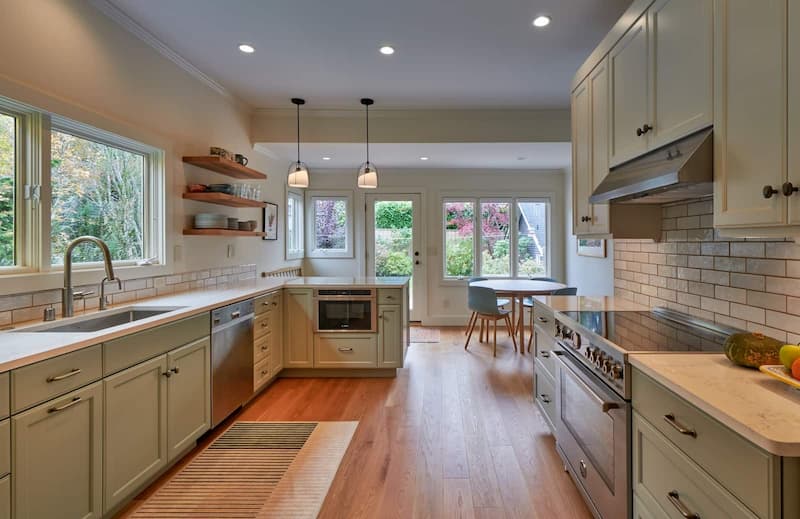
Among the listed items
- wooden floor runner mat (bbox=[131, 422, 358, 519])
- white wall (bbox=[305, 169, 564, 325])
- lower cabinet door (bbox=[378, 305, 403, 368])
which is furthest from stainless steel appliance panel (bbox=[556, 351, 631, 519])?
white wall (bbox=[305, 169, 564, 325])

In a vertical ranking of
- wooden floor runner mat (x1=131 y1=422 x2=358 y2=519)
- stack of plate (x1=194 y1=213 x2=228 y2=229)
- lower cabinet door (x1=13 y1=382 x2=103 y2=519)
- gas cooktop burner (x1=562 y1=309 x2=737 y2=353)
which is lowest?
wooden floor runner mat (x1=131 y1=422 x2=358 y2=519)

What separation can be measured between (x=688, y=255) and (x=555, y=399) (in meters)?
1.02

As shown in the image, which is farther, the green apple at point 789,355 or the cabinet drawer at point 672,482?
the green apple at point 789,355

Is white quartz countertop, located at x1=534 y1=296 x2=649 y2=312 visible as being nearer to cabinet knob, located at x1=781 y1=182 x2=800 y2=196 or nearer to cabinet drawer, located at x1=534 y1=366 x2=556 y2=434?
cabinet drawer, located at x1=534 y1=366 x2=556 y2=434

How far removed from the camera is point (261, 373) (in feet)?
10.4

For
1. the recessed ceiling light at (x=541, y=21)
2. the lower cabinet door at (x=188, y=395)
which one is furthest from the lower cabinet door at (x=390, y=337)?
the recessed ceiling light at (x=541, y=21)

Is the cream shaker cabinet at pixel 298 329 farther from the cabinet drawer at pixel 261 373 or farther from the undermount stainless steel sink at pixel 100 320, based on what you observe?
the undermount stainless steel sink at pixel 100 320

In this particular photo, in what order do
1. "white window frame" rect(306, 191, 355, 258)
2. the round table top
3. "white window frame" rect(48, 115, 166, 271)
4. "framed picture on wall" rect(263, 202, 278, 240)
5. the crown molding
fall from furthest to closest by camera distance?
"white window frame" rect(306, 191, 355, 258) → "framed picture on wall" rect(263, 202, 278, 240) → the round table top → "white window frame" rect(48, 115, 166, 271) → the crown molding

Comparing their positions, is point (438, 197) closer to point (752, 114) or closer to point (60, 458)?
point (752, 114)

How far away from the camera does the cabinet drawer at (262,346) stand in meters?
3.07

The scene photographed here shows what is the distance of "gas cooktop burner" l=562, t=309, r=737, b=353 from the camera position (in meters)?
1.48

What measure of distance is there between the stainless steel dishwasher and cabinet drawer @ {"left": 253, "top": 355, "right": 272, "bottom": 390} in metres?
0.08

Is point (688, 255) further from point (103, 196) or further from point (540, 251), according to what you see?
point (540, 251)

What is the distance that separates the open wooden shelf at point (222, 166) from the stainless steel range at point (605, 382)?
276cm
